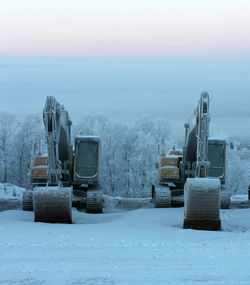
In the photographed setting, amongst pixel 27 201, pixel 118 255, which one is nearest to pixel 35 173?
pixel 27 201

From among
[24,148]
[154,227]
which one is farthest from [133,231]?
[24,148]

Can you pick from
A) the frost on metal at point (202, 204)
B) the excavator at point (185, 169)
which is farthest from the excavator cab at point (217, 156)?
the frost on metal at point (202, 204)

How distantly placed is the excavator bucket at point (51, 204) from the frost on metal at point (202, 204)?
10.3ft

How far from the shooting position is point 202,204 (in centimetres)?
1224

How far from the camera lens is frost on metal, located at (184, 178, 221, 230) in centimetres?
1219

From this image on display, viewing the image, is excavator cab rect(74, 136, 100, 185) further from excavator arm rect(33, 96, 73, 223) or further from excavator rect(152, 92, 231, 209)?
excavator rect(152, 92, 231, 209)

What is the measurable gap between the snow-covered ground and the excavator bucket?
1210 mm

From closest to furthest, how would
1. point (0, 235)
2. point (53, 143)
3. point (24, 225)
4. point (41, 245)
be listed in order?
point (41, 245) < point (0, 235) < point (24, 225) < point (53, 143)

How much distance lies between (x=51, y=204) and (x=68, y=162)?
429 cm

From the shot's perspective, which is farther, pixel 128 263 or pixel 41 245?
pixel 41 245

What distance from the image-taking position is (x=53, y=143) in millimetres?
13906

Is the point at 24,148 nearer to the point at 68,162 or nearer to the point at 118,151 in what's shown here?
the point at 118,151

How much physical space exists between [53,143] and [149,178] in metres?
25.9

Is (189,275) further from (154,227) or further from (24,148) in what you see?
(24,148)
